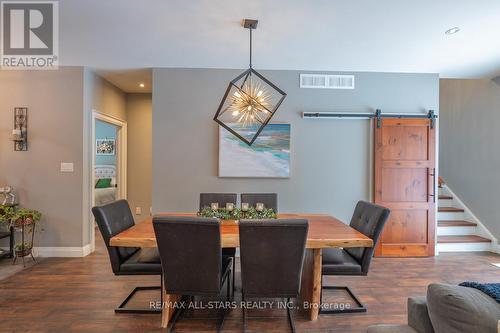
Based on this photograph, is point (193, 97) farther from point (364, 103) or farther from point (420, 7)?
point (420, 7)

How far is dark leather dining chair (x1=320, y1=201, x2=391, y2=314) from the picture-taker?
7.50 feet

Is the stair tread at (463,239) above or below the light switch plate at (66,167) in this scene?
below

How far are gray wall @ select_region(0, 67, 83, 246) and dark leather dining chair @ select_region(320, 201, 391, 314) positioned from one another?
3.32m

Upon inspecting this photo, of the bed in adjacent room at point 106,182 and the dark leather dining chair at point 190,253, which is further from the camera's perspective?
the bed in adjacent room at point 106,182

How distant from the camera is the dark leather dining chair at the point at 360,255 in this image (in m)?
2.29

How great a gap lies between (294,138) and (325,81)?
0.92m

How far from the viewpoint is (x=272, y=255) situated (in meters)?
1.89

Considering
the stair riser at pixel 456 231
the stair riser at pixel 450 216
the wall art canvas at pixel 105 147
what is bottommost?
the stair riser at pixel 456 231

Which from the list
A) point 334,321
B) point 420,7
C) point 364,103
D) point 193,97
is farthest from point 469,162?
point 193,97

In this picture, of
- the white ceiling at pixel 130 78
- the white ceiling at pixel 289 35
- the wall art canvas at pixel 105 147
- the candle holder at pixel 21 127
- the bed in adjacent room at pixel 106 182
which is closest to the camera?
the white ceiling at pixel 289 35

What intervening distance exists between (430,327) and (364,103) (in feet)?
11.1

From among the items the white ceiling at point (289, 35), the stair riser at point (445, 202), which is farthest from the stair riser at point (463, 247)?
the white ceiling at point (289, 35)

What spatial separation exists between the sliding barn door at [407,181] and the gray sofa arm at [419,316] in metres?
2.92

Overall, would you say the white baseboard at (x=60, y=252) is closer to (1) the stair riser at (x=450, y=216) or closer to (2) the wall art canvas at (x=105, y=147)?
(2) the wall art canvas at (x=105, y=147)
